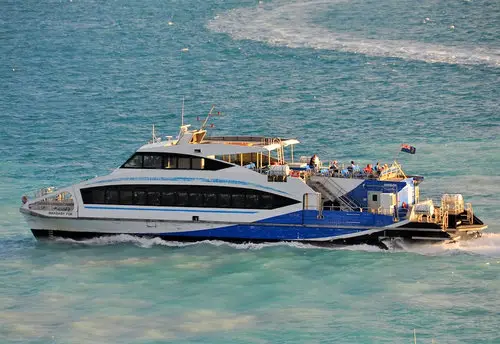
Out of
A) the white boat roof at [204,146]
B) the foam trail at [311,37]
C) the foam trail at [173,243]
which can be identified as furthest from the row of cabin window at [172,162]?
the foam trail at [311,37]

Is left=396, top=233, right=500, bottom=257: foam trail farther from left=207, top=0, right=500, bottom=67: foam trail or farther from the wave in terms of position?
left=207, top=0, right=500, bottom=67: foam trail

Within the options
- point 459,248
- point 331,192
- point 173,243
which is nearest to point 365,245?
point 331,192

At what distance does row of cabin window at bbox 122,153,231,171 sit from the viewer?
63656 millimetres

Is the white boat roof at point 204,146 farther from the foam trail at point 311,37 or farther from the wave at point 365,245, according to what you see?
the foam trail at point 311,37

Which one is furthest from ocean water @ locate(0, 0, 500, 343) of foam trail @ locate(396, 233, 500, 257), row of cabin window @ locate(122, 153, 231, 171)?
row of cabin window @ locate(122, 153, 231, 171)

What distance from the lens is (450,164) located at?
81.1 m

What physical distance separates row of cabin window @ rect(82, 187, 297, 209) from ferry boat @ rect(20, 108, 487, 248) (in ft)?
0.15

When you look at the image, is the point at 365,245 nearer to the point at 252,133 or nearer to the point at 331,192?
the point at 331,192

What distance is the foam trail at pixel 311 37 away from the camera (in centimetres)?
11550

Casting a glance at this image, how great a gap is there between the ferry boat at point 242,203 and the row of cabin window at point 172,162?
0.15 feet

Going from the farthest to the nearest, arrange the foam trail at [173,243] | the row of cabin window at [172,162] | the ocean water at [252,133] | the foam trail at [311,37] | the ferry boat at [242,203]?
1. the foam trail at [311,37]
2. the row of cabin window at [172,162]
3. the foam trail at [173,243]
4. the ferry boat at [242,203]
5. the ocean water at [252,133]

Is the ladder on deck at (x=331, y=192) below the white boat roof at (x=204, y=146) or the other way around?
below

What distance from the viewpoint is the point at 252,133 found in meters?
91.9

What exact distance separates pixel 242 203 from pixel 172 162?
380cm
